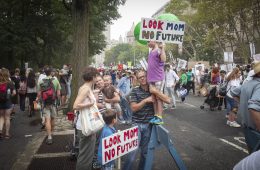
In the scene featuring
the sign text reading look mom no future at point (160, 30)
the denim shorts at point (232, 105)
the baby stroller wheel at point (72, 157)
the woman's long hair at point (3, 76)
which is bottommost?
the baby stroller wheel at point (72, 157)

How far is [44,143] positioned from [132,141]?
430cm

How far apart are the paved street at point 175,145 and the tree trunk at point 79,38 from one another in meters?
1.49

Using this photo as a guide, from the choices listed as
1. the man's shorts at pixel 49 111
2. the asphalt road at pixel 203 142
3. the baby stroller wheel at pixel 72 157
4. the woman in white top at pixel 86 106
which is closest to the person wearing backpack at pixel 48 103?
the man's shorts at pixel 49 111

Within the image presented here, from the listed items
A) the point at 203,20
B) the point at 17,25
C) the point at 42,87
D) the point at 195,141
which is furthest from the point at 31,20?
the point at 195,141

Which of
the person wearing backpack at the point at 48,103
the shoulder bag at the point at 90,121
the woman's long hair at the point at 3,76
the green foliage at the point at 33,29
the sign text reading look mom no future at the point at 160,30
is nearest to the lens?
the shoulder bag at the point at 90,121

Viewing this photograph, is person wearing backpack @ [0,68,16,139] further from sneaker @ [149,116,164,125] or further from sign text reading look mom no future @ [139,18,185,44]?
sneaker @ [149,116,164,125]

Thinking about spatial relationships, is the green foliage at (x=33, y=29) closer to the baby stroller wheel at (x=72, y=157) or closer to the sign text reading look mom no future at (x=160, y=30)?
the baby stroller wheel at (x=72, y=157)

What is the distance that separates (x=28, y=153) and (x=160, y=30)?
160 inches

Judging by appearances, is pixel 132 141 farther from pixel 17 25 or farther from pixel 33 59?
pixel 33 59

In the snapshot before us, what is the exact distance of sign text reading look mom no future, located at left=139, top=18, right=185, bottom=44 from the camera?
600 cm

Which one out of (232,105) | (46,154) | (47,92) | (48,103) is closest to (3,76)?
(47,92)

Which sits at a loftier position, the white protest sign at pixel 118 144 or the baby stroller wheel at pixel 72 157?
the white protest sign at pixel 118 144

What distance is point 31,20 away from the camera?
27.9m

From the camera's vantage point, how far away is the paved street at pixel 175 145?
6688 mm
